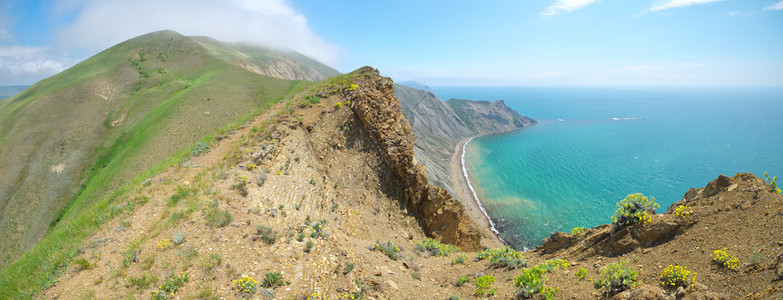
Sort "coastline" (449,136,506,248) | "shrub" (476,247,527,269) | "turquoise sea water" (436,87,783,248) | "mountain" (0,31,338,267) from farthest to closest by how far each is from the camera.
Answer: "turquoise sea water" (436,87,783,248) → "coastline" (449,136,506,248) → "mountain" (0,31,338,267) → "shrub" (476,247,527,269)

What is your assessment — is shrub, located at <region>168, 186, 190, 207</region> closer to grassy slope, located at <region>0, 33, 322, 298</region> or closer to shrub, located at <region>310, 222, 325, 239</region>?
grassy slope, located at <region>0, 33, 322, 298</region>

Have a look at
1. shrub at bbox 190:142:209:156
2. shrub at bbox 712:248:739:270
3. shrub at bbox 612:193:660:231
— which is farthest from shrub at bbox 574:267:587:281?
shrub at bbox 190:142:209:156

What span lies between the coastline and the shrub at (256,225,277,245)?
2693cm

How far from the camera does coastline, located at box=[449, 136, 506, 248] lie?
145 ft

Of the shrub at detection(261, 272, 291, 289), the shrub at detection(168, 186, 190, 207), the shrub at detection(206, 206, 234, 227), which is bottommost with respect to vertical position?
the shrub at detection(261, 272, 291, 289)

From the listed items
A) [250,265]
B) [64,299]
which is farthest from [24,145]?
[250,265]

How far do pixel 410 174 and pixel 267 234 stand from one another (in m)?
13.8

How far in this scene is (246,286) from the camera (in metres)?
7.60

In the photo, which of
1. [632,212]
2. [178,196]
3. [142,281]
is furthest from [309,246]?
[632,212]

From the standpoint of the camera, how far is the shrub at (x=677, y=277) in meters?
6.67

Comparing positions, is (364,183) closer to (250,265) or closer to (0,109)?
(250,265)

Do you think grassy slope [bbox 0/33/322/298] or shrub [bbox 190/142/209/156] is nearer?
grassy slope [bbox 0/33/322/298]

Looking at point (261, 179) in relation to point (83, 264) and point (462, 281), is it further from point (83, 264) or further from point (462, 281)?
point (462, 281)

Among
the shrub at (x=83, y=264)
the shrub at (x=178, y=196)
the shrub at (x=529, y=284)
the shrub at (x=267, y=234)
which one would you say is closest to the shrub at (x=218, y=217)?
the shrub at (x=267, y=234)
